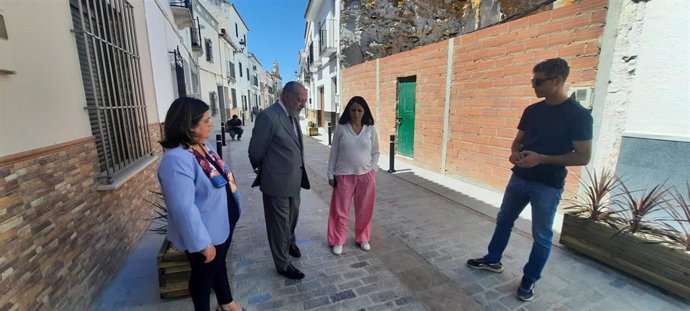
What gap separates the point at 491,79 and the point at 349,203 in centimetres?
351

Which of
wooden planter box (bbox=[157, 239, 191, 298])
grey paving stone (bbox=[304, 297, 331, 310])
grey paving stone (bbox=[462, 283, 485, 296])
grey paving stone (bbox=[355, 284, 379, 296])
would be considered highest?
wooden planter box (bbox=[157, 239, 191, 298])

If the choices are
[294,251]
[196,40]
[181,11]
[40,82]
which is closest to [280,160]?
[294,251]

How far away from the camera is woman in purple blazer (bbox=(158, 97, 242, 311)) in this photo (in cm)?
149

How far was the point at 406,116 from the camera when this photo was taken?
7.38 metres

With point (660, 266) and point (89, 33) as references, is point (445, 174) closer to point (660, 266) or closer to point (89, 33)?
point (660, 266)

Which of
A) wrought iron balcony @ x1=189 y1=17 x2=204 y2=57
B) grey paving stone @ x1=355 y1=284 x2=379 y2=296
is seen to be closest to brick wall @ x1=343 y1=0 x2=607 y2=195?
grey paving stone @ x1=355 y1=284 x2=379 y2=296

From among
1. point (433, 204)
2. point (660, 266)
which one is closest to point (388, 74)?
point (433, 204)

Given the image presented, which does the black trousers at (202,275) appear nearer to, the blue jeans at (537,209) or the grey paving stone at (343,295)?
the grey paving stone at (343,295)

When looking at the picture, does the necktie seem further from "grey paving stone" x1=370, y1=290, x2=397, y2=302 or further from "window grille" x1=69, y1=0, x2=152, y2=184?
"window grille" x1=69, y1=0, x2=152, y2=184

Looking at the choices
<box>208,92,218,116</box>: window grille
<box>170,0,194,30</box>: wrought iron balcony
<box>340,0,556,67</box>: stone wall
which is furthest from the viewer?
<box>208,92,218,116</box>: window grille

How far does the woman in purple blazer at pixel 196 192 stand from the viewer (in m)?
1.49

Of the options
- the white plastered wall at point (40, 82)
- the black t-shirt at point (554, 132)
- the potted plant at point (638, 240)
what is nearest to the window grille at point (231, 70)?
the white plastered wall at point (40, 82)

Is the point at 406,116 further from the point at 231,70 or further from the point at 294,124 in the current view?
the point at 231,70

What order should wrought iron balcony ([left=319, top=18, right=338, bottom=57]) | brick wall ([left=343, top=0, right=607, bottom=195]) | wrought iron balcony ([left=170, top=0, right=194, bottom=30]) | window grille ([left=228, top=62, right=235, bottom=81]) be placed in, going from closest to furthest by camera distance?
brick wall ([left=343, top=0, right=607, bottom=195]) → wrought iron balcony ([left=170, top=0, right=194, bottom=30]) → wrought iron balcony ([left=319, top=18, right=338, bottom=57]) → window grille ([left=228, top=62, right=235, bottom=81])
